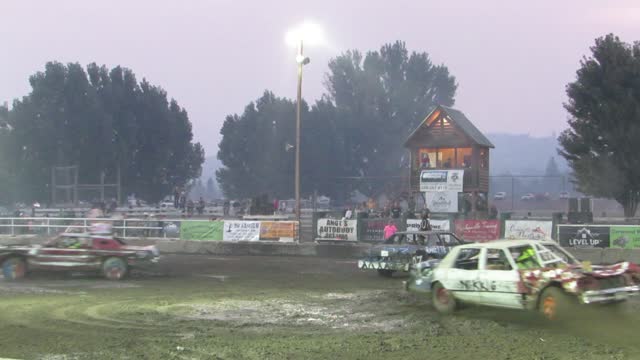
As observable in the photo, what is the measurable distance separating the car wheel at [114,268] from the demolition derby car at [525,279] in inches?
348

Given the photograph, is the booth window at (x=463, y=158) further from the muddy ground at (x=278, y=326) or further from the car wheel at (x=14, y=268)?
the car wheel at (x=14, y=268)

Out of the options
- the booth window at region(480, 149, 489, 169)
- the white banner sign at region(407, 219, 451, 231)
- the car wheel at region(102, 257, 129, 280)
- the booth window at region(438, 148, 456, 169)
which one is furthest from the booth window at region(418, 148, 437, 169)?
the car wheel at region(102, 257, 129, 280)

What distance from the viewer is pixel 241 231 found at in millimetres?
26922

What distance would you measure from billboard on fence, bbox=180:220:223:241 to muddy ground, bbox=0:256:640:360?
440 inches

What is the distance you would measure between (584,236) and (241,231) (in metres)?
12.7

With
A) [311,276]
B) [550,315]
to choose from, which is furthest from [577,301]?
[311,276]

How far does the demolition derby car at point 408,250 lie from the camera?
1673 cm

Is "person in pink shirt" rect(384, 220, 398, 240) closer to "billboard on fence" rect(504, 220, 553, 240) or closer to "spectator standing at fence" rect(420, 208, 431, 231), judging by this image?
"spectator standing at fence" rect(420, 208, 431, 231)

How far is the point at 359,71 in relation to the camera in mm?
79812

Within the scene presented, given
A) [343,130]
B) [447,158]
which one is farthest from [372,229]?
[343,130]

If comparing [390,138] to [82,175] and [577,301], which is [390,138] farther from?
[577,301]

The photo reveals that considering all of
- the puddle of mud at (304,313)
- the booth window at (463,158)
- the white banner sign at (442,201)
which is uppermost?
the booth window at (463,158)

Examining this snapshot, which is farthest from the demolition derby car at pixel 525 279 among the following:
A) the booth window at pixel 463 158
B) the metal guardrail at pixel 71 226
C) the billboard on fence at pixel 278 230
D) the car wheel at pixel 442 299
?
the booth window at pixel 463 158

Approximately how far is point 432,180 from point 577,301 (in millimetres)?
27986
